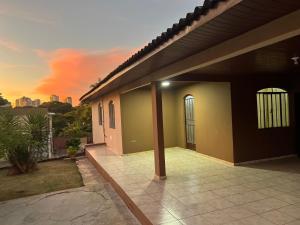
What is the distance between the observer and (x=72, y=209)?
211 inches

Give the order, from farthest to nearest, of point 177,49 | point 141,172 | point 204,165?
point 204,165 → point 141,172 → point 177,49

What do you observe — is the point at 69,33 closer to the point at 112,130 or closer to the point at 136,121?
the point at 112,130

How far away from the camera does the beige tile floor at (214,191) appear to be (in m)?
3.94

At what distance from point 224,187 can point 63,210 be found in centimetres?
360

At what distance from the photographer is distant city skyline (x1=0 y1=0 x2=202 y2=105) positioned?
10.5 meters

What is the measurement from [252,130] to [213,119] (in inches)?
49.8

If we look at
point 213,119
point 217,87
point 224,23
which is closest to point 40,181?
point 213,119

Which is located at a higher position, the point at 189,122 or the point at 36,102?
the point at 36,102

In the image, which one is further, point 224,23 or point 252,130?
point 252,130

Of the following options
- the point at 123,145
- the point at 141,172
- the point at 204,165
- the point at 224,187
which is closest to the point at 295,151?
the point at 204,165

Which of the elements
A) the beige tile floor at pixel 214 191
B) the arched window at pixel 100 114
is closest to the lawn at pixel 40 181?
the beige tile floor at pixel 214 191

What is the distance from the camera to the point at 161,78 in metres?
5.74

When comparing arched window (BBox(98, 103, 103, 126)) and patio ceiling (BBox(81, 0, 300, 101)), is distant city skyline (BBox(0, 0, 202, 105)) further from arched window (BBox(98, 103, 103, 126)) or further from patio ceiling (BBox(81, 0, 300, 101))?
patio ceiling (BBox(81, 0, 300, 101))

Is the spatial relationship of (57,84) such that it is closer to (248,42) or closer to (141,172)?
(141,172)
